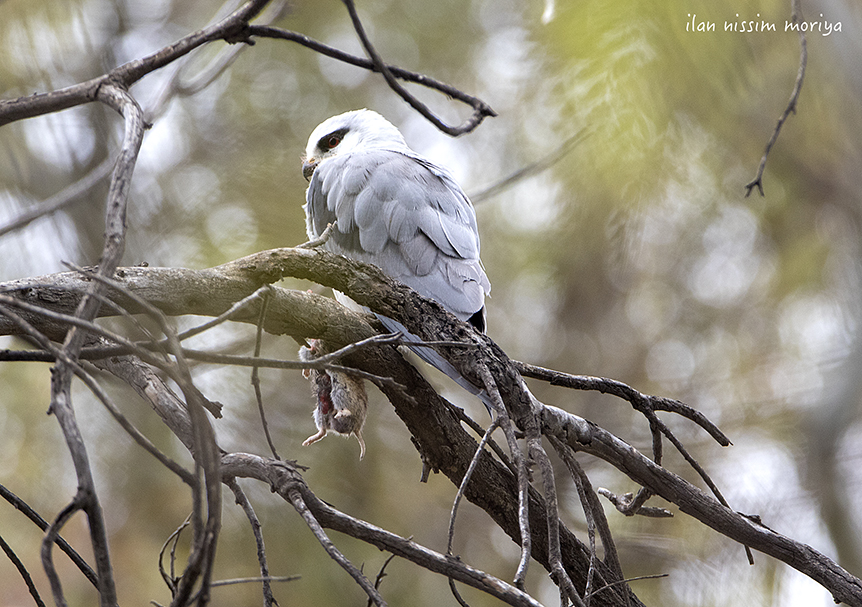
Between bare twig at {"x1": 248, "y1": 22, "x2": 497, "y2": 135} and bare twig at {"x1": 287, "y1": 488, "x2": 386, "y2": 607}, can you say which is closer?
bare twig at {"x1": 287, "y1": 488, "x2": 386, "y2": 607}

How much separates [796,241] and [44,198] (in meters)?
5.09

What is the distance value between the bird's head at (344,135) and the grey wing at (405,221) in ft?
1.47

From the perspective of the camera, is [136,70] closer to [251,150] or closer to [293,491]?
[293,491]

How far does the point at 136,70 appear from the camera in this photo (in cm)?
140

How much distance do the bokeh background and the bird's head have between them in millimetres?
868

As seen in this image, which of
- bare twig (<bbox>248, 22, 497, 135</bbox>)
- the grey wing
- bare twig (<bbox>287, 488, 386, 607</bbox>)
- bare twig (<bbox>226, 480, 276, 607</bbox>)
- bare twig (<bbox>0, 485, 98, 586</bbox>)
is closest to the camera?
bare twig (<bbox>287, 488, 386, 607</bbox>)

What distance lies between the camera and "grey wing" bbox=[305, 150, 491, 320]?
89.4 inches

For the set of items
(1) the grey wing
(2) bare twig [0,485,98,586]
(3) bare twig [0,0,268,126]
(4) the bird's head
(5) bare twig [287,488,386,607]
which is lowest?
(5) bare twig [287,488,386,607]

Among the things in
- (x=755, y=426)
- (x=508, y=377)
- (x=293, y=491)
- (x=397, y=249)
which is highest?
(x=755, y=426)

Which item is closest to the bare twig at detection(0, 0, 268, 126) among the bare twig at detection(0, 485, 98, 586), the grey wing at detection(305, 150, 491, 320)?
the bare twig at detection(0, 485, 98, 586)

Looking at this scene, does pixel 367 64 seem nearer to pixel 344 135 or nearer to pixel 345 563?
pixel 345 563

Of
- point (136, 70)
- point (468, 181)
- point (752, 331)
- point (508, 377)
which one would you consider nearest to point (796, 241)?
point (752, 331)

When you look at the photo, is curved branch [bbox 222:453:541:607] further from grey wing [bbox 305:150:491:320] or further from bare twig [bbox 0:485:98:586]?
grey wing [bbox 305:150:491:320]

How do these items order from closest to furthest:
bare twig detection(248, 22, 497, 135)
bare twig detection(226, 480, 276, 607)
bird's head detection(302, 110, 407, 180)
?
1. bare twig detection(226, 480, 276, 607)
2. bare twig detection(248, 22, 497, 135)
3. bird's head detection(302, 110, 407, 180)
